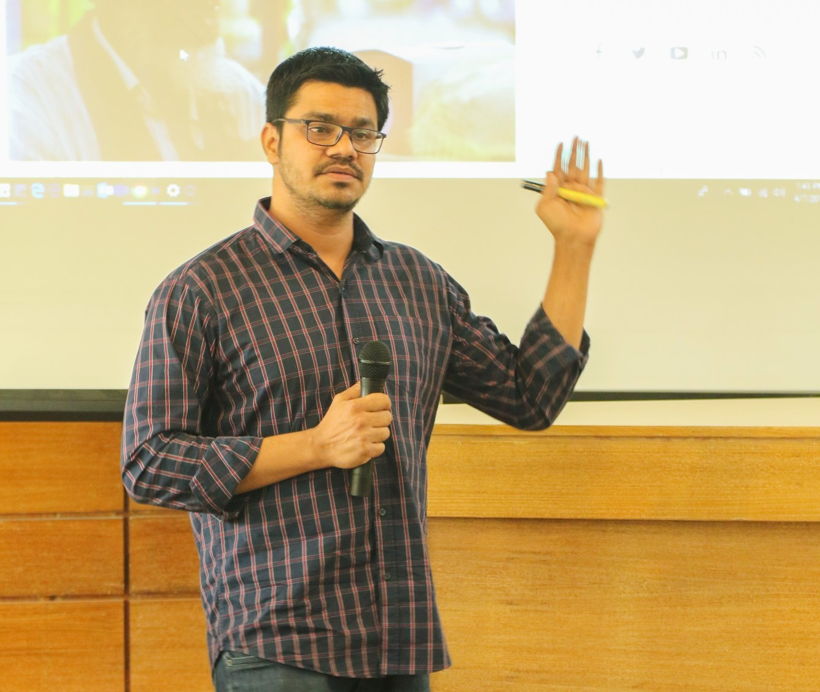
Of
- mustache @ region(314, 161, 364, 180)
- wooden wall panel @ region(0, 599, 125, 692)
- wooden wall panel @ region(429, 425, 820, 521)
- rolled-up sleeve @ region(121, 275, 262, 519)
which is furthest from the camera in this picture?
wooden wall panel @ region(0, 599, 125, 692)

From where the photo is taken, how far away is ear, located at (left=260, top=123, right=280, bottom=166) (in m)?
1.46

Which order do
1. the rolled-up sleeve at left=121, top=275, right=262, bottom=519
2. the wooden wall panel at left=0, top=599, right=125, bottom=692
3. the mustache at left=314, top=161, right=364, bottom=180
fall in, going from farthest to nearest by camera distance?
the wooden wall panel at left=0, top=599, right=125, bottom=692 → the mustache at left=314, top=161, right=364, bottom=180 → the rolled-up sleeve at left=121, top=275, right=262, bottom=519

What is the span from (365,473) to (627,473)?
85 centimetres

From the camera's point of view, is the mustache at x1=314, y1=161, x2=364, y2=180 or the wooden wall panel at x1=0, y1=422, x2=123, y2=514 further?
the wooden wall panel at x1=0, y1=422, x2=123, y2=514

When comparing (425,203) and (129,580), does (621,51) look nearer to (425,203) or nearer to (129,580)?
(425,203)

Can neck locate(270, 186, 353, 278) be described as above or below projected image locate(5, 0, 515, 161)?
below

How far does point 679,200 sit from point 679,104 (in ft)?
0.72

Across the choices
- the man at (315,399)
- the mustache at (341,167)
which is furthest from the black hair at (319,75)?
the mustache at (341,167)

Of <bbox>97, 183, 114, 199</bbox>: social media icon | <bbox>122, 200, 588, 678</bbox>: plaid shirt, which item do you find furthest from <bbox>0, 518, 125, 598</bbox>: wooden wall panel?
<bbox>122, 200, 588, 678</bbox>: plaid shirt

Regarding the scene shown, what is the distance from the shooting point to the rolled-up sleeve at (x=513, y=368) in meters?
1.45

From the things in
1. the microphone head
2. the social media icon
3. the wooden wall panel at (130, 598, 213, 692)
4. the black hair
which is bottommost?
the wooden wall panel at (130, 598, 213, 692)

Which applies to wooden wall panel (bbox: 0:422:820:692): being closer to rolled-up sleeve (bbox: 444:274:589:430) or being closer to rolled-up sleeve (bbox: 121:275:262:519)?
rolled-up sleeve (bbox: 444:274:589:430)

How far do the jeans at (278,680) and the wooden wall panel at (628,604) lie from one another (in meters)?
0.65

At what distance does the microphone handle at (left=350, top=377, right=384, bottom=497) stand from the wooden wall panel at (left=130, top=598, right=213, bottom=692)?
1.10 m
